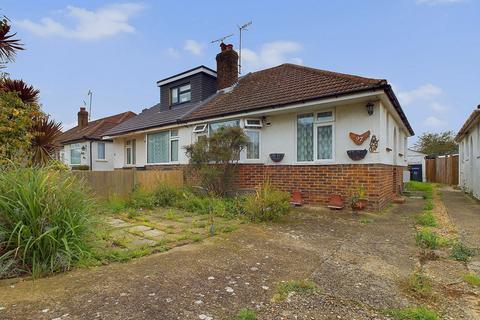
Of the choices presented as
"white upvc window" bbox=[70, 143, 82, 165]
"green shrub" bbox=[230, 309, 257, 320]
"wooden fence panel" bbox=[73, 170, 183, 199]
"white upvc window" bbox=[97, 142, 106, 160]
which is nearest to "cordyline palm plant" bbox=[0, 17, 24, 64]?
"wooden fence panel" bbox=[73, 170, 183, 199]

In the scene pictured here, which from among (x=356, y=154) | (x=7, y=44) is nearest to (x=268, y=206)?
(x=356, y=154)

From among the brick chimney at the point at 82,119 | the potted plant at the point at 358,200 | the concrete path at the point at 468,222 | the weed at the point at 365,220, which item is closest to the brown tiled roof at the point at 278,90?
the potted plant at the point at 358,200

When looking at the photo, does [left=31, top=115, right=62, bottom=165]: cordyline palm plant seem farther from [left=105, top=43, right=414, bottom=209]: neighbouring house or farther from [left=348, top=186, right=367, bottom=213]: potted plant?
[left=348, top=186, right=367, bottom=213]: potted plant

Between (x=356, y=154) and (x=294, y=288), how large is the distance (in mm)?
5676

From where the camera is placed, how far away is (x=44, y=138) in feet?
→ 22.3

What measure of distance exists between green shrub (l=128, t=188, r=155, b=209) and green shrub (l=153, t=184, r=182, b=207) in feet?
0.61

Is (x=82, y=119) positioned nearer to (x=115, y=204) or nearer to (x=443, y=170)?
(x=115, y=204)

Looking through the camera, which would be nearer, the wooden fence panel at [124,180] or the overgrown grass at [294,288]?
the overgrown grass at [294,288]

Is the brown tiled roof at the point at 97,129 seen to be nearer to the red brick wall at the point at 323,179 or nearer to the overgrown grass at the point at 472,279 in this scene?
the red brick wall at the point at 323,179

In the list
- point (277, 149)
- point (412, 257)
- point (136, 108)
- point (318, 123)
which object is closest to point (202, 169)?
point (277, 149)

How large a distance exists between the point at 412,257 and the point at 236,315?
3.03 m

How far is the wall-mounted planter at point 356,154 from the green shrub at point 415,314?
5654mm

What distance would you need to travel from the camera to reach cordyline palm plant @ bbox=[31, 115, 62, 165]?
6676 millimetres

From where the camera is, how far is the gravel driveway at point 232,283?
2.53 metres
